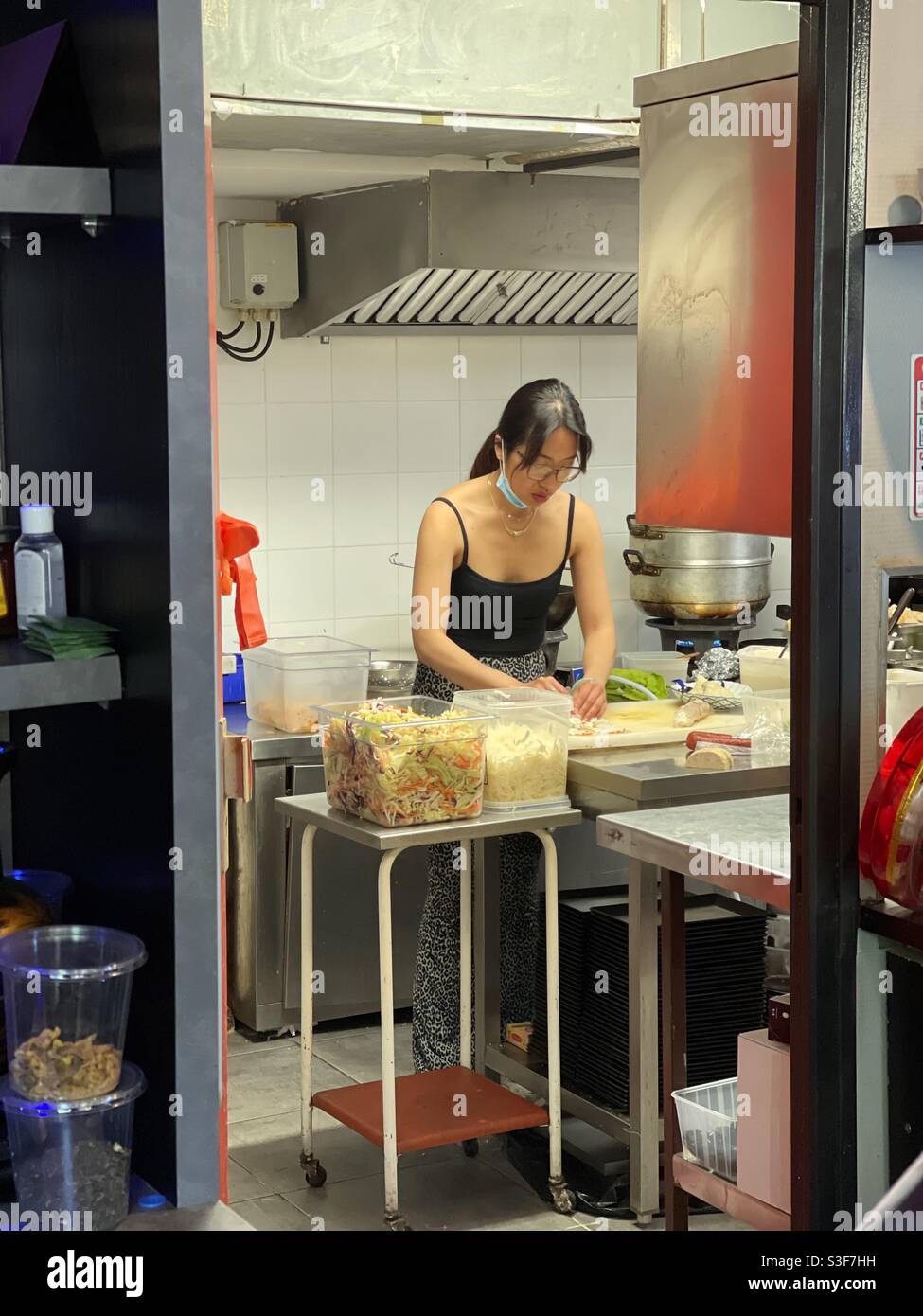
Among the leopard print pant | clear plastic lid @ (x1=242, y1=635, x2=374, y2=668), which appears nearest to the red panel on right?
the leopard print pant

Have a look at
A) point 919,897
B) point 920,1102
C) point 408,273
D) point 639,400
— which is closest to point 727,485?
point 639,400

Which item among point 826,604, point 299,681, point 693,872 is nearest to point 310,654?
point 299,681

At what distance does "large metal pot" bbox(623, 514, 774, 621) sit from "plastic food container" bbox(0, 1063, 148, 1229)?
4214mm

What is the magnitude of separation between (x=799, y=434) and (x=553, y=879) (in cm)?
181

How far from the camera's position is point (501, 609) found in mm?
4227

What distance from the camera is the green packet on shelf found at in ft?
15.9

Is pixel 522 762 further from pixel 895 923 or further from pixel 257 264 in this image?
pixel 257 264

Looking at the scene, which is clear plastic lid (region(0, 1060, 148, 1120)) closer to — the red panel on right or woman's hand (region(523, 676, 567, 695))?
the red panel on right

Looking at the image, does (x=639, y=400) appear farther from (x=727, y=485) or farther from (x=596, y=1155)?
(x=596, y=1155)

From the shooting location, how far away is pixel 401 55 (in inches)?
159

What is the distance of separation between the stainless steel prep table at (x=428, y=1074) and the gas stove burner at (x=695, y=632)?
1.68 meters

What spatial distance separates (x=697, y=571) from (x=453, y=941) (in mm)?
1811

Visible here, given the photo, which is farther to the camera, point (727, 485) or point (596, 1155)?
point (596, 1155)
